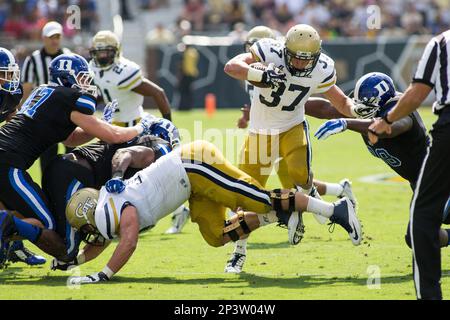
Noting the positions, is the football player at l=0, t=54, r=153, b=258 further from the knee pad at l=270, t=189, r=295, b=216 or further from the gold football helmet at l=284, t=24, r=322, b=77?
the gold football helmet at l=284, t=24, r=322, b=77

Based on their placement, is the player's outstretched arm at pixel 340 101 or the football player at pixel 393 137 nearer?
the football player at pixel 393 137

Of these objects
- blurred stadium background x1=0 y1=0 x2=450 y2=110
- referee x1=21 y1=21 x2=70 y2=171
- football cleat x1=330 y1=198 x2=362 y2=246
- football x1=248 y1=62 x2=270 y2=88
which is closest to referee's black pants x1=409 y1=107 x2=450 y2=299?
football cleat x1=330 y1=198 x2=362 y2=246

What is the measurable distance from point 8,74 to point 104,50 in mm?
2170

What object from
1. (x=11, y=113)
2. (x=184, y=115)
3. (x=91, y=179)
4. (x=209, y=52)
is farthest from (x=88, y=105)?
(x=209, y=52)

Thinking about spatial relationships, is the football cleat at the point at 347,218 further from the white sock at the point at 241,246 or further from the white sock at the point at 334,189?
the white sock at the point at 334,189

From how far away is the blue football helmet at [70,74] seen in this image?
21.5 feet

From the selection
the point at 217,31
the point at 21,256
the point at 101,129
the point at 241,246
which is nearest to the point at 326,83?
the point at 241,246

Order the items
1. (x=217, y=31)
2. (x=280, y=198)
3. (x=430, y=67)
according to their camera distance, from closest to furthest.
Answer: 1. (x=430, y=67)
2. (x=280, y=198)
3. (x=217, y=31)

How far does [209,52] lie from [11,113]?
1590 cm

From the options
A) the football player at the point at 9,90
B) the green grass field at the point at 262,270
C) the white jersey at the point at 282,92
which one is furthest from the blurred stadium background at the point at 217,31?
the football player at the point at 9,90

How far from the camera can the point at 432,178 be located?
5.05 metres

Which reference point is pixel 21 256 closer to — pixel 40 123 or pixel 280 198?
pixel 40 123

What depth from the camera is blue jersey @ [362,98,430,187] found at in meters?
6.25

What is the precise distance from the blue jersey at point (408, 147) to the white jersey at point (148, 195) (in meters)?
1.30
